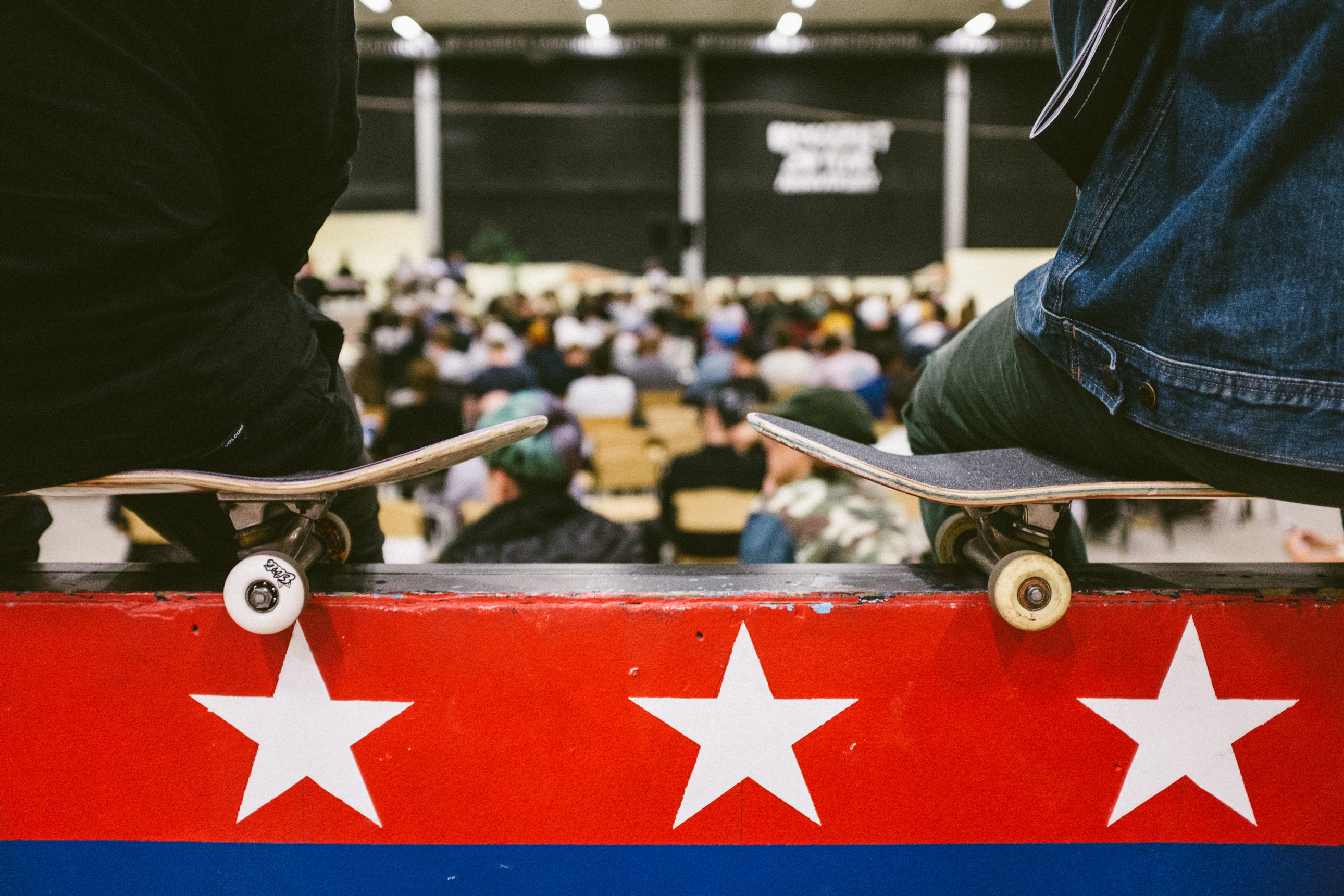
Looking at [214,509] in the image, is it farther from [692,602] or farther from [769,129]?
[769,129]

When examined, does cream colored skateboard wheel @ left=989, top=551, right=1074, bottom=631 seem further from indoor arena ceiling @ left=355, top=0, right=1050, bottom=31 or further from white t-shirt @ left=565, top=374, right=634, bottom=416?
indoor arena ceiling @ left=355, top=0, right=1050, bottom=31

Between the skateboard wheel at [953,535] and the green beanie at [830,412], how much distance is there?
113 centimetres

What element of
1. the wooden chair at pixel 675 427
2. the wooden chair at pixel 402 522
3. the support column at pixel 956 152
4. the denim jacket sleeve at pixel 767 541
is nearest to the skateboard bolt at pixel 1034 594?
the denim jacket sleeve at pixel 767 541

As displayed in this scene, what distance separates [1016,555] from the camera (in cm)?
79

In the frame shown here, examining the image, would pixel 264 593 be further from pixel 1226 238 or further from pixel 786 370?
pixel 786 370

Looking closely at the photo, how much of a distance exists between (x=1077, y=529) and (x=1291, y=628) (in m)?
0.40

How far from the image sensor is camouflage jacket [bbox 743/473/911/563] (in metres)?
1.97

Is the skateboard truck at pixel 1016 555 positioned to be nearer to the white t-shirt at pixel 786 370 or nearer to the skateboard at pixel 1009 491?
the skateboard at pixel 1009 491

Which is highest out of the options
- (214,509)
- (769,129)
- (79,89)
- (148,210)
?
(769,129)

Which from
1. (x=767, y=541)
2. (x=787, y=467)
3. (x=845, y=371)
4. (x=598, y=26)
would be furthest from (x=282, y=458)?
(x=598, y=26)

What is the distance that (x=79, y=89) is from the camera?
Result: 77 cm

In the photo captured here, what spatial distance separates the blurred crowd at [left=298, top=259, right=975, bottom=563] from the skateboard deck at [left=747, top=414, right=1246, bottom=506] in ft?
Answer: 3.45

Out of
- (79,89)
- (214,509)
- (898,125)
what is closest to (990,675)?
(214,509)

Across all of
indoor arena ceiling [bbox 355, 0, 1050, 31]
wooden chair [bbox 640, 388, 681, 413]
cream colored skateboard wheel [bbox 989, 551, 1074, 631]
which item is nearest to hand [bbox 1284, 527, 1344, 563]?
cream colored skateboard wheel [bbox 989, 551, 1074, 631]
